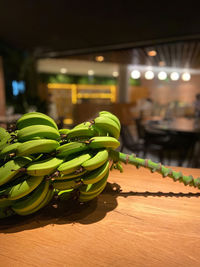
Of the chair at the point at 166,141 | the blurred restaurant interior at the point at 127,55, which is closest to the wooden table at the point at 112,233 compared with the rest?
the blurred restaurant interior at the point at 127,55

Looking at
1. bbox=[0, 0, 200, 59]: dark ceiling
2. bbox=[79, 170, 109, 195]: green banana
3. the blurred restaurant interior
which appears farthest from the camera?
the blurred restaurant interior

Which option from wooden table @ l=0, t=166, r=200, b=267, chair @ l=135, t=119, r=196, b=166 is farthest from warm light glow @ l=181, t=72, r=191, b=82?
wooden table @ l=0, t=166, r=200, b=267

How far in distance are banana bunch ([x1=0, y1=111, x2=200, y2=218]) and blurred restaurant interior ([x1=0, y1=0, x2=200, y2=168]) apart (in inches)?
45.5

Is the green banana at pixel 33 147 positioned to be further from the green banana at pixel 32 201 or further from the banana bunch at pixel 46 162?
the green banana at pixel 32 201

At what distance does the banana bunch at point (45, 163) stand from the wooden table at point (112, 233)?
7 cm

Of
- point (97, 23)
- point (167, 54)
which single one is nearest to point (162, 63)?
point (167, 54)

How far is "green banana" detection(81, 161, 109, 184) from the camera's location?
1.68ft

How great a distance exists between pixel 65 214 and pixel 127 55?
5.01 m

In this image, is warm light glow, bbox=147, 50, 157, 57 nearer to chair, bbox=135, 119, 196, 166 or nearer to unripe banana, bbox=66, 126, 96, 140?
chair, bbox=135, 119, 196, 166

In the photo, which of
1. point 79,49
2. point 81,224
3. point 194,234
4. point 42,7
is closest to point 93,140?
point 81,224

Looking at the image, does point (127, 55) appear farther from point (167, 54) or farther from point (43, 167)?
point (43, 167)

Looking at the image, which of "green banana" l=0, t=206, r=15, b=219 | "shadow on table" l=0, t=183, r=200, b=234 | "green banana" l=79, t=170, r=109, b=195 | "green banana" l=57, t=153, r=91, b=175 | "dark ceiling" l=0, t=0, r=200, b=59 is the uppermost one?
"dark ceiling" l=0, t=0, r=200, b=59

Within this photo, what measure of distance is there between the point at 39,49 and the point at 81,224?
5659mm

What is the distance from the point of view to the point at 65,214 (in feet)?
1.92
